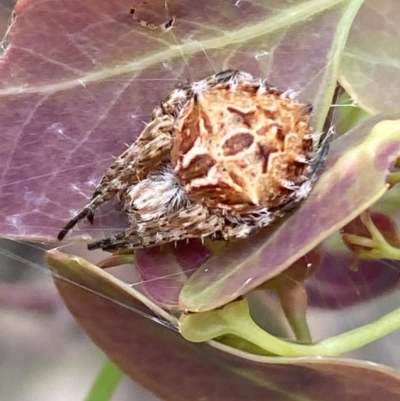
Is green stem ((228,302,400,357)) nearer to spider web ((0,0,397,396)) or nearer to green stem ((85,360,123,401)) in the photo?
spider web ((0,0,397,396))

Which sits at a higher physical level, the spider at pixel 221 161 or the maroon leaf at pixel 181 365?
the spider at pixel 221 161

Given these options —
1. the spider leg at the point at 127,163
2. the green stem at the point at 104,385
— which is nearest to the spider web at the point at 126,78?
the spider leg at the point at 127,163

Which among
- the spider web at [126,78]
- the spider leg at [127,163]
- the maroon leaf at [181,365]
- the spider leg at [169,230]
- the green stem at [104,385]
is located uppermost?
the spider web at [126,78]

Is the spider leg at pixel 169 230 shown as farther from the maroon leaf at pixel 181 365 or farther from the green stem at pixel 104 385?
the green stem at pixel 104 385

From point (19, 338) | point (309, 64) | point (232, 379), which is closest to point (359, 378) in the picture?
point (232, 379)

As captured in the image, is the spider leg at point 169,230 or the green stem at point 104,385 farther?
the green stem at point 104,385

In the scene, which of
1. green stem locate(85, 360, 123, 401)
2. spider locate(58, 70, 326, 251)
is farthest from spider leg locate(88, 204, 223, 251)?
green stem locate(85, 360, 123, 401)
